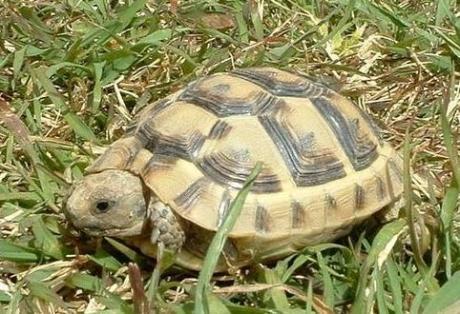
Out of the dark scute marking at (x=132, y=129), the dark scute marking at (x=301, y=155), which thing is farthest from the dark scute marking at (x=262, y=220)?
the dark scute marking at (x=132, y=129)

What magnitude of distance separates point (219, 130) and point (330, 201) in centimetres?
27

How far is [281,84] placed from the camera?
227cm

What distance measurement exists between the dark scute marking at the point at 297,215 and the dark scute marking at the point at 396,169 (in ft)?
0.96

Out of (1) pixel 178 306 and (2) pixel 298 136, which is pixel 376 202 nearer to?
(2) pixel 298 136

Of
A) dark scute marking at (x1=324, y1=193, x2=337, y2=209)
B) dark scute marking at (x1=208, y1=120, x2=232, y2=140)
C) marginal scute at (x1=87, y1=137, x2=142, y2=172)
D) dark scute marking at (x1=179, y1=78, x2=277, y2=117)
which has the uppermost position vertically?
dark scute marking at (x1=179, y1=78, x2=277, y2=117)

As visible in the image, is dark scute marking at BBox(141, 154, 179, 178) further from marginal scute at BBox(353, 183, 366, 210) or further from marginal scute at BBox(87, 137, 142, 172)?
marginal scute at BBox(353, 183, 366, 210)

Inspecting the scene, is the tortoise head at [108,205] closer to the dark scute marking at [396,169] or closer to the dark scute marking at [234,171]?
the dark scute marking at [234,171]

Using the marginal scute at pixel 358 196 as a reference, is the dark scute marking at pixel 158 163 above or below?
above

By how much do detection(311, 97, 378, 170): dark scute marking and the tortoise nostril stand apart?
49 centimetres

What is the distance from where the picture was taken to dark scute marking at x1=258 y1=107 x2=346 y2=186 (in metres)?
2.15

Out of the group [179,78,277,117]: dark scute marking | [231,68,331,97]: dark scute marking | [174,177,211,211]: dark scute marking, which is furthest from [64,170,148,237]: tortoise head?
[231,68,331,97]: dark scute marking

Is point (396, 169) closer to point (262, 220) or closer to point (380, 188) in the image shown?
point (380, 188)

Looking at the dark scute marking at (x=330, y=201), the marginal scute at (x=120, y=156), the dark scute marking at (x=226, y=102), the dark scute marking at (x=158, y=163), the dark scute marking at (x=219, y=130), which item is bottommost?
the dark scute marking at (x=330, y=201)

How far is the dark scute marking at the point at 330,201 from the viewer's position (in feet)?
7.10
